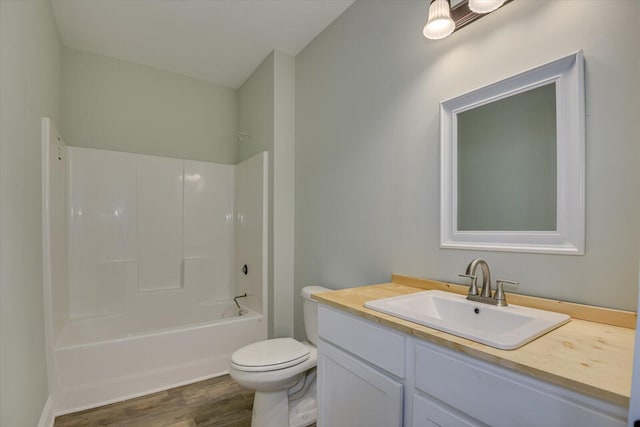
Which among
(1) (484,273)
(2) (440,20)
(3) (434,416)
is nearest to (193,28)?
(2) (440,20)

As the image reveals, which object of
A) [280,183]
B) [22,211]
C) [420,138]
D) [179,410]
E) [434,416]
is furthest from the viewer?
[280,183]

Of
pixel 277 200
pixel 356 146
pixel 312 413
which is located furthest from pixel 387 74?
pixel 312 413

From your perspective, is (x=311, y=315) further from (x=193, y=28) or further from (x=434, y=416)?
(x=193, y=28)

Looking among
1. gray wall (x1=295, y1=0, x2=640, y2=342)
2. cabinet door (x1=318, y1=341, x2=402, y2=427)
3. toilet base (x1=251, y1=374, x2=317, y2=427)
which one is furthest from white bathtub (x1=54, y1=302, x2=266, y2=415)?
cabinet door (x1=318, y1=341, x2=402, y2=427)

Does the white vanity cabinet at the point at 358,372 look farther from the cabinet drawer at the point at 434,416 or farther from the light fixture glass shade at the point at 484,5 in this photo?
the light fixture glass shade at the point at 484,5

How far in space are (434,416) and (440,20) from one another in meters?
1.50

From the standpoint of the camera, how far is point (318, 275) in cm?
233

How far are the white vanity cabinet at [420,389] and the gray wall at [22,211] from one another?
1253mm

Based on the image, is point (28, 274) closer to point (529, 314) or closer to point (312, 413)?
point (312, 413)

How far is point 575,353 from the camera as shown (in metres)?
0.76

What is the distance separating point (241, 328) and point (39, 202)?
5.29 ft

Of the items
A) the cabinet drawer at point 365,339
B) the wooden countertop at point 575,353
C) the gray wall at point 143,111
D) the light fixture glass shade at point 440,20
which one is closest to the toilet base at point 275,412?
the cabinet drawer at point 365,339

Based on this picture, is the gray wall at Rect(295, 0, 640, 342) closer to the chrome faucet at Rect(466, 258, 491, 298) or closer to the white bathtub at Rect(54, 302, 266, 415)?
the chrome faucet at Rect(466, 258, 491, 298)

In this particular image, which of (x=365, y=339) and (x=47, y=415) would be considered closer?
(x=365, y=339)
